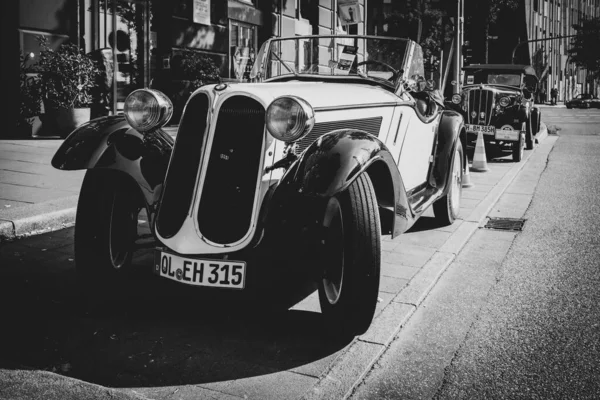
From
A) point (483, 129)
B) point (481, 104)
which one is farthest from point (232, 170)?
point (481, 104)

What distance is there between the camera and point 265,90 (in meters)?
3.78

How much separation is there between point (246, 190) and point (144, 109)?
3.22 ft

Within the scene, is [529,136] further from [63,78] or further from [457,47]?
[63,78]

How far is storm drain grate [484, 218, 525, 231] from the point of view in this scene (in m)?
6.46

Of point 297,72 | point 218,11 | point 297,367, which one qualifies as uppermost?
point 218,11

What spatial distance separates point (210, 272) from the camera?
3.34 meters

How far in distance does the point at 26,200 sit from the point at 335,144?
3980 mm

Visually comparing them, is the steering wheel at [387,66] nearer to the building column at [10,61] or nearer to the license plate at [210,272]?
the license plate at [210,272]

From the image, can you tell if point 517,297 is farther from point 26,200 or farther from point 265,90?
point 26,200

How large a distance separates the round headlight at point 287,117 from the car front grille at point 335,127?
0.39 meters

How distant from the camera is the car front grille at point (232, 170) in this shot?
3.51m

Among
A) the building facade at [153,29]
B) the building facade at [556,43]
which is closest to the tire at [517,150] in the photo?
the building facade at [153,29]

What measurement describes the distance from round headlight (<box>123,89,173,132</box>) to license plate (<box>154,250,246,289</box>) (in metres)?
1.04

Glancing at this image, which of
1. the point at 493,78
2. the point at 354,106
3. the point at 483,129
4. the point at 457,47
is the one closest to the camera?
the point at 354,106
